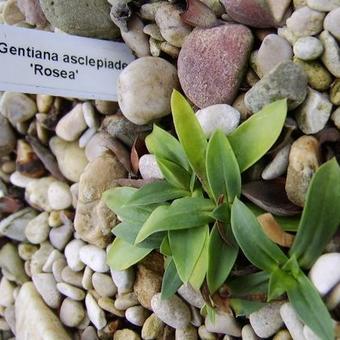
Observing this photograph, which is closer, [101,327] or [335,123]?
[335,123]

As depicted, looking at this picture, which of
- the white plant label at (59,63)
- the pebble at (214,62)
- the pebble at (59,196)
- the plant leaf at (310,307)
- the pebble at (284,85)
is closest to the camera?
the plant leaf at (310,307)

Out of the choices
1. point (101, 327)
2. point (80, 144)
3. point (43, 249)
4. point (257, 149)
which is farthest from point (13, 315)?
point (257, 149)

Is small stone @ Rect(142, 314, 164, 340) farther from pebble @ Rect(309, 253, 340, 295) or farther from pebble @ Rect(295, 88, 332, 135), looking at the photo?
pebble @ Rect(295, 88, 332, 135)

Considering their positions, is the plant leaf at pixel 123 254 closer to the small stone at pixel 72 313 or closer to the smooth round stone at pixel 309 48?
the small stone at pixel 72 313

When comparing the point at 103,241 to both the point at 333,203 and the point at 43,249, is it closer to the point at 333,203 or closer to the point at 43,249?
the point at 43,249

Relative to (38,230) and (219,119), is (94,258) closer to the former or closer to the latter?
(38,230)

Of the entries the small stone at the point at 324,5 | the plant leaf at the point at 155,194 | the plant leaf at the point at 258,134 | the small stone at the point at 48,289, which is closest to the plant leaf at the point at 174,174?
the plant leaf at the point at 155,194

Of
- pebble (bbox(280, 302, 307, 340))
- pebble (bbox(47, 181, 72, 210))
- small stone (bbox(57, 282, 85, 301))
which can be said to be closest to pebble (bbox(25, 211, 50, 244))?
pebble (bbox(47, 181, 72, 210))
